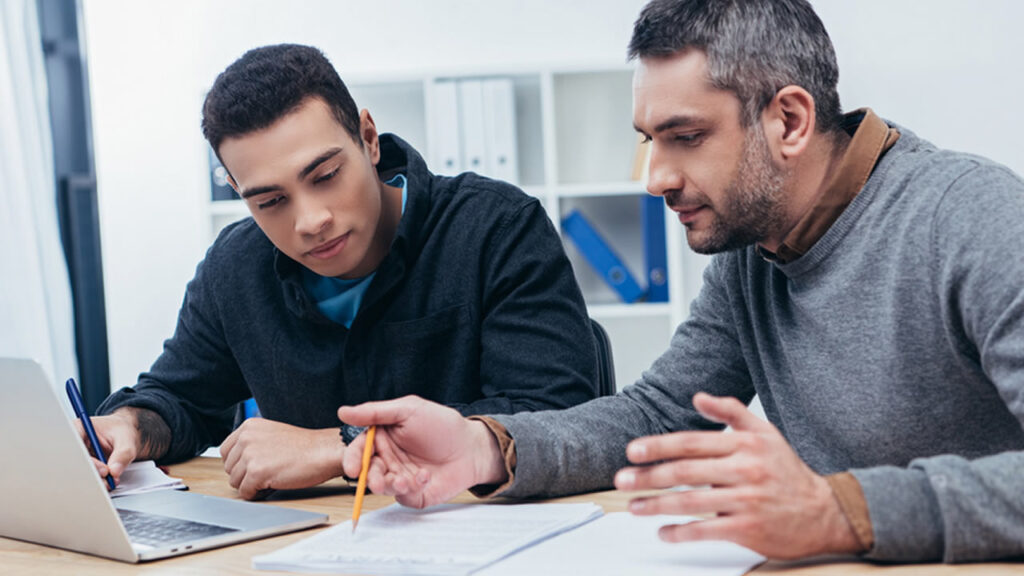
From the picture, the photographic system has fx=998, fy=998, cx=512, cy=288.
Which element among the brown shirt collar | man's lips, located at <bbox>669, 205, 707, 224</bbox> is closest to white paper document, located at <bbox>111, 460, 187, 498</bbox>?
man's lips, located at <bbox>669, 205, 707, 224</bbox>

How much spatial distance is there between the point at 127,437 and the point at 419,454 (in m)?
0.60

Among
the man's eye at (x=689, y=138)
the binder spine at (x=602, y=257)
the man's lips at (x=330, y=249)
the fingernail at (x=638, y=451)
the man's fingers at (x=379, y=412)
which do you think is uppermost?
the man's eye at (x=689, y=138)

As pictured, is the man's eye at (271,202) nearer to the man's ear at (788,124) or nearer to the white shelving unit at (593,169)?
the man's ear at (788,124)

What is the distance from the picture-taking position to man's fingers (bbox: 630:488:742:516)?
773mm

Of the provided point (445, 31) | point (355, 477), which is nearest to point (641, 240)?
point (445, 31)

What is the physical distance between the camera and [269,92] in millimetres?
1414

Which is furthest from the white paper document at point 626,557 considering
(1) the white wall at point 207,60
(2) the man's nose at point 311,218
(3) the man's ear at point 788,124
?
(1) the white wall at point 207,60

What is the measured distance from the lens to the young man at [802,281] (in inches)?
38.8

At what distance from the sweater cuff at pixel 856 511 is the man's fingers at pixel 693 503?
9cm

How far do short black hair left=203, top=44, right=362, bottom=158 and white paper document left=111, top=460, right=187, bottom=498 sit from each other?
18.5 inches

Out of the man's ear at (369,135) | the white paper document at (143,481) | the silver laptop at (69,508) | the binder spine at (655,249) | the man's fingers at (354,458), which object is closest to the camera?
the silver laptop at (69,508)

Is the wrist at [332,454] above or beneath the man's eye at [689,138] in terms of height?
beneath

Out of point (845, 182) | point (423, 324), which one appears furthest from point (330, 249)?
point (845, 182)

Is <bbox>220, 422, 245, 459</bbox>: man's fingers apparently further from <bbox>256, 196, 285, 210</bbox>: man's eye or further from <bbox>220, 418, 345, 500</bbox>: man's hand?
<bbox>256, 196, 285, 210</bbox>: man's eye
